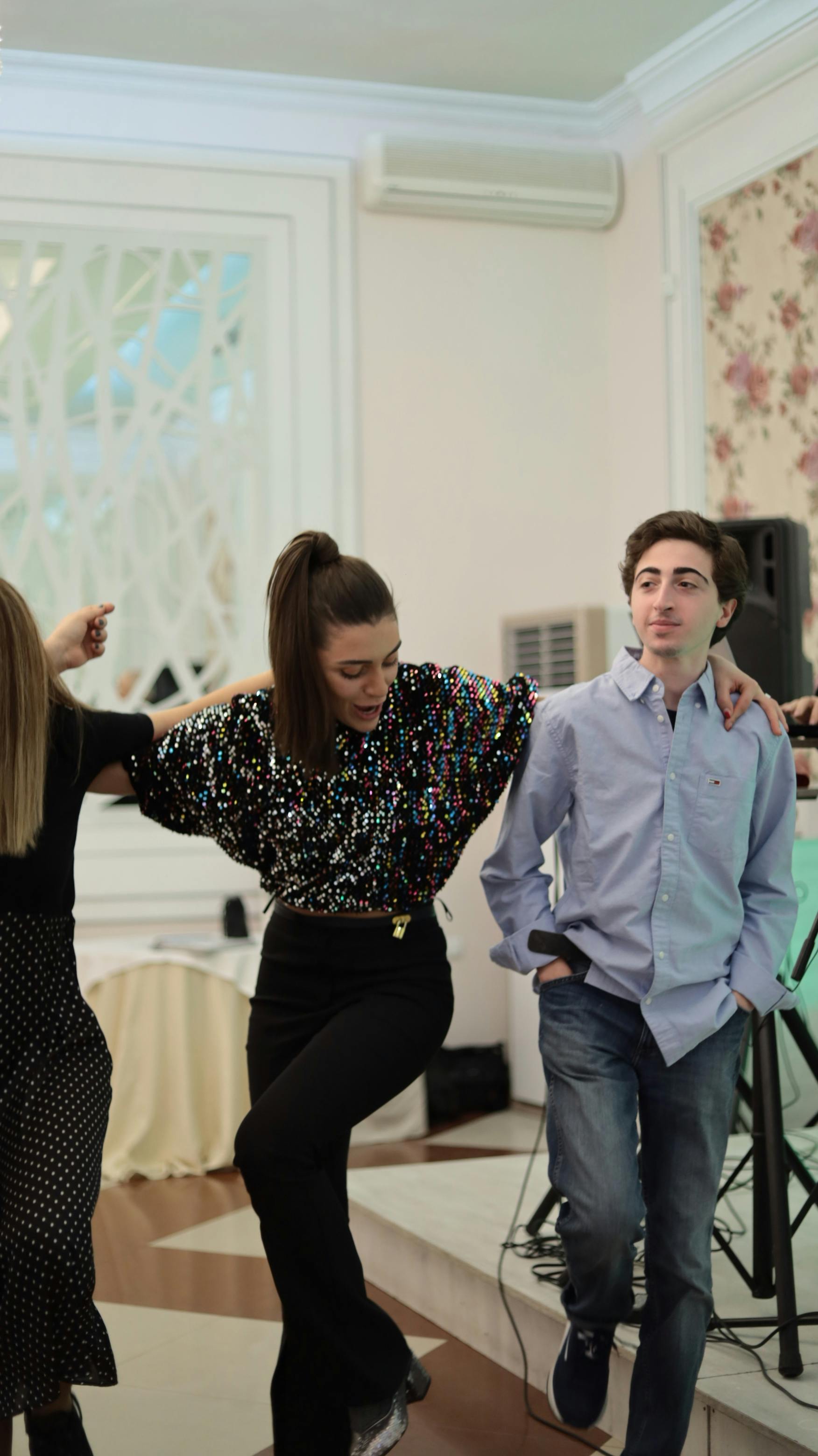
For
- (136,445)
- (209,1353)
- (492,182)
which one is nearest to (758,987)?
(209,1353)

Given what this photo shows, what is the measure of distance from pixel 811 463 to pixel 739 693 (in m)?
2.39

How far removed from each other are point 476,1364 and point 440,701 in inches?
56.7

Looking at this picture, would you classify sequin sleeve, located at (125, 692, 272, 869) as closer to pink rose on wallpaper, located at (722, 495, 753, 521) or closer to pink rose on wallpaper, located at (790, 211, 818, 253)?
pink rose on wallpaper, located at (722, 495, 753, 521)

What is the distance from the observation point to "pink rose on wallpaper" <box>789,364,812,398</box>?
4316 millimetres

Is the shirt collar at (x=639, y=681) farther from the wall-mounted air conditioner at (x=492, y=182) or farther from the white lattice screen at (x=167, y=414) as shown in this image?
the wall-mounted air conditioner at (x=492, y=182)

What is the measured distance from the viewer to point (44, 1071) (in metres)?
1.96

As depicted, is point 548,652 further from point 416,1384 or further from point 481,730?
point 416,1384

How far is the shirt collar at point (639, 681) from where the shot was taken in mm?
2078

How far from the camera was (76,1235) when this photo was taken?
1885mm

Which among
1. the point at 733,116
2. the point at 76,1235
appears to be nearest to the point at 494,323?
the point at 733,116

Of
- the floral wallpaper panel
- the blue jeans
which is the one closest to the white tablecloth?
the floral wallpaper panel

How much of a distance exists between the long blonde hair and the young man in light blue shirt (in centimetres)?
72

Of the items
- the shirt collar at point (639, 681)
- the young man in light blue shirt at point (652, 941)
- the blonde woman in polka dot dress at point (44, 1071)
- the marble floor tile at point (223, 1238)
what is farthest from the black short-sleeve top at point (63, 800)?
the marble floor tile at point (223, 1238)

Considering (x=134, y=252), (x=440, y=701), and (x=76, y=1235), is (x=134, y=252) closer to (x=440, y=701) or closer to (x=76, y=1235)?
(x=440, y=701)
